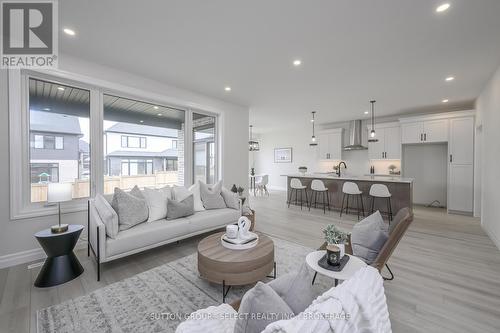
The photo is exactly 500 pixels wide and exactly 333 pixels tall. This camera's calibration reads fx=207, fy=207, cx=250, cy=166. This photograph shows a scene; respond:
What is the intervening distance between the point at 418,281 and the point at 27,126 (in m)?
5.38

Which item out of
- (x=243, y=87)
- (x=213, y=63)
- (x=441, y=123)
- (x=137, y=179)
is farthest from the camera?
(x=441, y=123)

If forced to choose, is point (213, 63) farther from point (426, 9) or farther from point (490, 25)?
point (490, 25)

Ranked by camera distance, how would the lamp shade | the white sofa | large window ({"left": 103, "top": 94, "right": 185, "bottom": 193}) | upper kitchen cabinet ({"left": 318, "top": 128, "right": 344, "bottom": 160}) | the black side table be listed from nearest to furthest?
the black side table, the white sofa, the lamp shade, large window ({"left": 103, "top": 94, "right": 185, "bottom": 193}), upper kitchen cabinet ({"left": 318, "top": 128, "right": 344, "bottom": 160})

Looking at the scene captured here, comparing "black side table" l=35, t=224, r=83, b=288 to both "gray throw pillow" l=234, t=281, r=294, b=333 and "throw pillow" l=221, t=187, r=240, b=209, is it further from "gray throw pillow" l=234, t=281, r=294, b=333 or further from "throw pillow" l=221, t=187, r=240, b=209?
"gray throw pillow" l=234, t=281, r=294, b=333

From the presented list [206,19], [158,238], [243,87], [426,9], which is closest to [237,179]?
[243,87]

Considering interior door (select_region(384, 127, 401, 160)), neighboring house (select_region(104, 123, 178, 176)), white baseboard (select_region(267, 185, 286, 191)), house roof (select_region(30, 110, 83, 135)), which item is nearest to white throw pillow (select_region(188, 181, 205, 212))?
neighboring house (select_region(104, 123, 178, 176))

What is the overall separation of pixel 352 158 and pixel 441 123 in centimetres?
264

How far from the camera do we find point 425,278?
2436 mm

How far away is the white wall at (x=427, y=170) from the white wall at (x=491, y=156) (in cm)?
184

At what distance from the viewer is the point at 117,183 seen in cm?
378

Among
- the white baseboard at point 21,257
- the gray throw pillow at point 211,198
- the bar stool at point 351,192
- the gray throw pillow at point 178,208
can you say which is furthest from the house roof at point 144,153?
the bar stool at point 351,192

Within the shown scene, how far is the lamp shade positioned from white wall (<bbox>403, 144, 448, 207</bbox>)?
826 cm

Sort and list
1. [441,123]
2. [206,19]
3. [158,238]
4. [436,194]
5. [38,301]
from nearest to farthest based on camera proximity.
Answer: [38,301] < [206,19] < [158,238] < [441,123] < [436,194]

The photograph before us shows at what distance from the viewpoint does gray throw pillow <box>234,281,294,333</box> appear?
0.84 m
